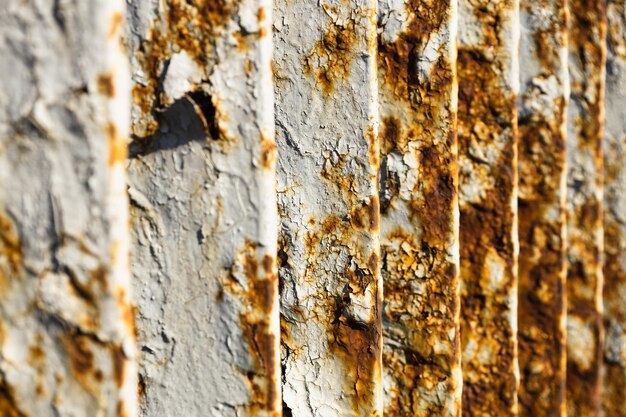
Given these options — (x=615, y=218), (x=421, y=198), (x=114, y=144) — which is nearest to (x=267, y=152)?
(x=114, y=144)

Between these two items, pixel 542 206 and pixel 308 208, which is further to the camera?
pixel 542 206

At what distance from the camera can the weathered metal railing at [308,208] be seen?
643 mm

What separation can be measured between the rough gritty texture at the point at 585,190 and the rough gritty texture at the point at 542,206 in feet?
0.59

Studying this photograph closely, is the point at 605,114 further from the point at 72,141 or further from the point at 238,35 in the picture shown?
the point at 72,141

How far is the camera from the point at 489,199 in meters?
1.38

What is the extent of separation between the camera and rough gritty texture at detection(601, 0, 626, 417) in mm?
1739

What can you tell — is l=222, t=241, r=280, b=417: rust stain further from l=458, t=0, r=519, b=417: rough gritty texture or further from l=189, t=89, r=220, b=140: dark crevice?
l=458, t=0, r=519, b=417: rough gritty texture

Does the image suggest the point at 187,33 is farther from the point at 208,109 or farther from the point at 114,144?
the point at 114,144

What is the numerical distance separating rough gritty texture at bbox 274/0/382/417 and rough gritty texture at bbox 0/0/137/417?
0.45 m

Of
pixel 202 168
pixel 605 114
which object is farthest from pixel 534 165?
pixel 202 168

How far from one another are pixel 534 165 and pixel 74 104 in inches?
43.1

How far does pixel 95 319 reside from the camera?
0.65 meters

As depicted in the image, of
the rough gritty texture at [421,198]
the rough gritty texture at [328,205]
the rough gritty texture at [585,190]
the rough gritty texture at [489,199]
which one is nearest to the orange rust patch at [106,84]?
the rough gritty texture at [328,205]

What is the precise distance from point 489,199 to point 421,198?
0.73 feet
